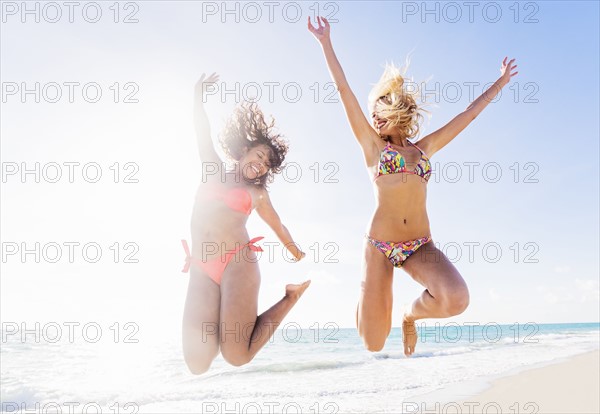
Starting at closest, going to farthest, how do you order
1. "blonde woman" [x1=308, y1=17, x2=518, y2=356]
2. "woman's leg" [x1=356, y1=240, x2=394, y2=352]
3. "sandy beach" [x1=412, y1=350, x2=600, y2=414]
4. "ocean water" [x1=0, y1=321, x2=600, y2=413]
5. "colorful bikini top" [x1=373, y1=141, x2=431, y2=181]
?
→ "blonde woman" [x1=308, y1=17, x2=518, y2=356] < "colorful bikini top" [x1=373, y1=141, x2=431, y2=181] < "woman's leg" [x1=356, y1=240, x2=394, y2=352] < "sandy beach" [x1=412, y1=350, x2=600, y2=414] < "ocean water" [x1=0, y1=321, x2=600, y2=413]

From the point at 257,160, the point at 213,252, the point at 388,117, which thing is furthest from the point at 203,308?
the point at 388,117

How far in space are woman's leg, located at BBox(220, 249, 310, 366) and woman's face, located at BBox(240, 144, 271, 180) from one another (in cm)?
61

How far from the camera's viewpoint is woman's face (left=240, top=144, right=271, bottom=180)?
14.8 feet

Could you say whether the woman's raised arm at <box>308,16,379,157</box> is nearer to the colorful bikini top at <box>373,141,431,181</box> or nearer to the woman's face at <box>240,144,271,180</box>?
the colorful bikini top at <box>373,141,431,181</box>

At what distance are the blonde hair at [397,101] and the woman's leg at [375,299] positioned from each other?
1018mm

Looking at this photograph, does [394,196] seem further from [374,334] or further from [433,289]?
[374,334]

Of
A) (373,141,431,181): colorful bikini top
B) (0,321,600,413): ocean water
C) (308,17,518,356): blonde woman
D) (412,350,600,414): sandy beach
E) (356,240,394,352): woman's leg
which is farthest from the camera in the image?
(0,321,600,413): ocean water

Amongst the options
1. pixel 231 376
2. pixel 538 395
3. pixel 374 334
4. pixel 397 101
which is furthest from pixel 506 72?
pixel 231 376

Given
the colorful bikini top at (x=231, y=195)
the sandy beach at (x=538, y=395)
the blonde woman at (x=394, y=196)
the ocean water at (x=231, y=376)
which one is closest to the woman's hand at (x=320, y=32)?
the blonde woman at (x=394, y=196)

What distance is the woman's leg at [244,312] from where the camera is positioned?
4.17m

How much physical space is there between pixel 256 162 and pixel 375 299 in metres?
1.47

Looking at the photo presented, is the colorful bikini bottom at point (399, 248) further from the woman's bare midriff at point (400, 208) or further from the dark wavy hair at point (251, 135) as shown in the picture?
the dark wavy hair at point (251, 135)

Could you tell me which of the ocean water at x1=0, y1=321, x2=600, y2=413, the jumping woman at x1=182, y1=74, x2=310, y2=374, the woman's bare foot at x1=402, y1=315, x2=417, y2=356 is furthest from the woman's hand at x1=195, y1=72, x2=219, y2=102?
the ocean water at x1=0, y1=321, x2=600, y2=413

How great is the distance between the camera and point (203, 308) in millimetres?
4250
